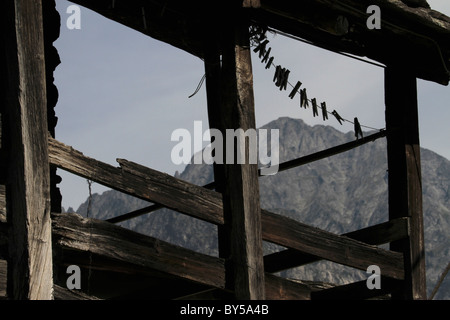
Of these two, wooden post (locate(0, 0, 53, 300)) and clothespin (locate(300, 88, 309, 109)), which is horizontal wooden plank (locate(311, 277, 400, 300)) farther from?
wooden post (locate(0, 0, 53, 300))

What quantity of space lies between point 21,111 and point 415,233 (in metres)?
3.48

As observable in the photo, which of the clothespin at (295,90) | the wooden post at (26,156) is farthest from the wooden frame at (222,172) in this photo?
the clothespin at (295,90)

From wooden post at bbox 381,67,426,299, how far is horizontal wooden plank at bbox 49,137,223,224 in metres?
1.90

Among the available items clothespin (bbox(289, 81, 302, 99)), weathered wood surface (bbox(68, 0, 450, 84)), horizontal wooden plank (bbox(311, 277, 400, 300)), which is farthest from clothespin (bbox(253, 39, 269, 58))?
horizontal wooden plank (bbox(311, 277, 400, 300))

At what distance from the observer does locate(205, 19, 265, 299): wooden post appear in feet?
17.3

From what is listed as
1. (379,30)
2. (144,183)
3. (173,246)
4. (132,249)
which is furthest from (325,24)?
(132,249)

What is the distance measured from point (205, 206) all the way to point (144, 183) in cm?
47

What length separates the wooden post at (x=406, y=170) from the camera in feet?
21.1

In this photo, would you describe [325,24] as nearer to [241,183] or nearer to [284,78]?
[284,78]

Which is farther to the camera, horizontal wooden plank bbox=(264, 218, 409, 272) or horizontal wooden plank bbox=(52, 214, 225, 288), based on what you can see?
horizontal wooden plank bbox=(264, 218, 409, 272)

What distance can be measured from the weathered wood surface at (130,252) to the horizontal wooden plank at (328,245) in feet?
1.05

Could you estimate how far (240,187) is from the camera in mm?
5328
